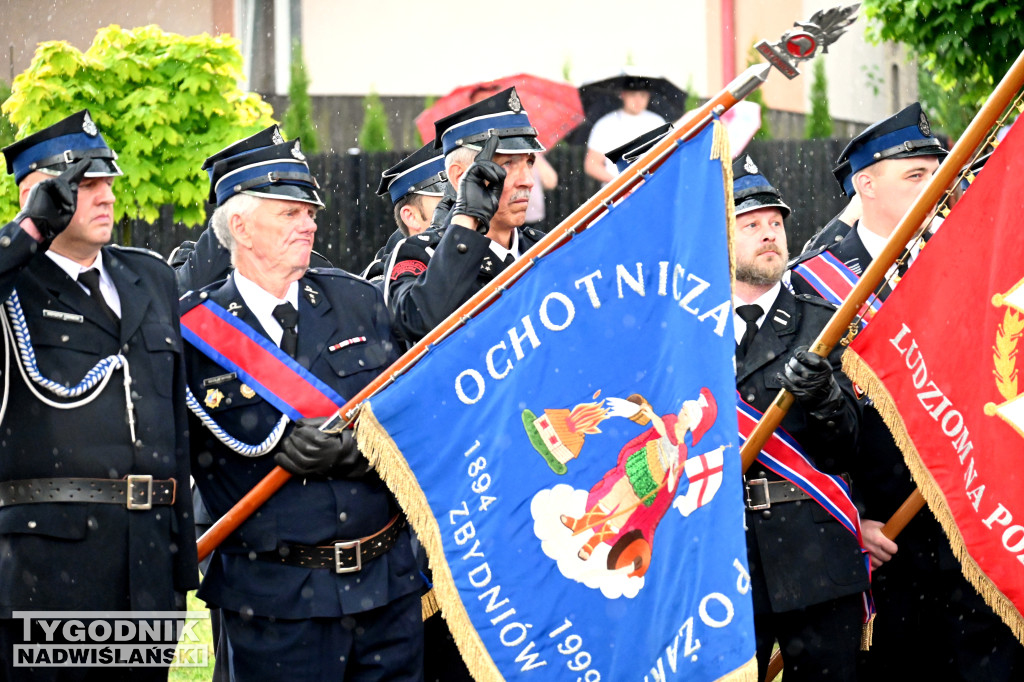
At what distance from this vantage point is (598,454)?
13.3ft

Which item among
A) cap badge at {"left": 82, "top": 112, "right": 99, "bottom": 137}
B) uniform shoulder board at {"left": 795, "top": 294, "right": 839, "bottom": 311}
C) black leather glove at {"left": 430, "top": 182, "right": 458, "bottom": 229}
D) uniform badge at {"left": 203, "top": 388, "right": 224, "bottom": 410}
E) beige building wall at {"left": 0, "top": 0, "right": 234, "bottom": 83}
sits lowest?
uniform badge at {"left": 203, "top": 388, "right": 224, "bottom": 410}

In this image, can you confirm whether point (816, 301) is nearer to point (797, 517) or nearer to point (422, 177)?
point (797, 517)

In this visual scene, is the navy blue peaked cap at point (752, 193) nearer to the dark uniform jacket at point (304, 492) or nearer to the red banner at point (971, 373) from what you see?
the red banner at point (971, 373)

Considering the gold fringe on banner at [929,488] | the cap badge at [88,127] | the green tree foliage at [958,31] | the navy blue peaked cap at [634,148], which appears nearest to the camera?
the cap badge at [88,127]

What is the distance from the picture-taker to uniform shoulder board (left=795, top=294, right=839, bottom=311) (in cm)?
495

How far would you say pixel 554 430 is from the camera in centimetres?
405

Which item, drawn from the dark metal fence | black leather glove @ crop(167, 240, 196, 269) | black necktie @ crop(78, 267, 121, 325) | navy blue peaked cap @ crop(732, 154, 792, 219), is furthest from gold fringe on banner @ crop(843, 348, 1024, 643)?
the dark metal fence

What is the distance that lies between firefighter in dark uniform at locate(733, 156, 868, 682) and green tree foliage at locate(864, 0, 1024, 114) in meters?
5.91

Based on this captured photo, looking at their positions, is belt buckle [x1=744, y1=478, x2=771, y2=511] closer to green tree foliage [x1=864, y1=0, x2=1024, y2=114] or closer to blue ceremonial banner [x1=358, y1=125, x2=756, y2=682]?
blue ceremonial banner [x1=358, y1=125, x2=756, y2=682]

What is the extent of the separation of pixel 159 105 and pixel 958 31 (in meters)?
7.12

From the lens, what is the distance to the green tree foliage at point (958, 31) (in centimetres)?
998

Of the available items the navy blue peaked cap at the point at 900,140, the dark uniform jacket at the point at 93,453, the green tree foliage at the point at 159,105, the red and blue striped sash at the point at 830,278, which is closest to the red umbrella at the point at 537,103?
the green tree foliage at the point at 159,105

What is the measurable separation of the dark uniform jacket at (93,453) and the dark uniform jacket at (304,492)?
16 centimetres

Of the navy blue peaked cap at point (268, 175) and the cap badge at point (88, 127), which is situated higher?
the cap badge at point (88, 127)
